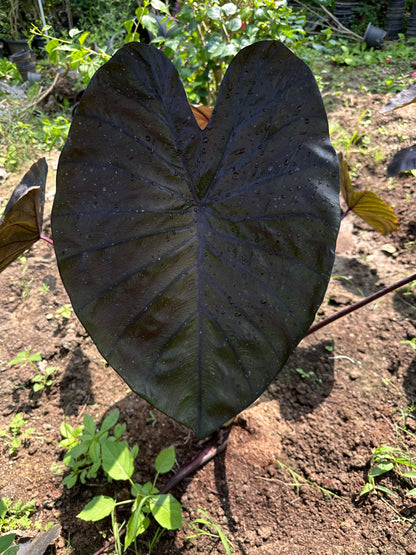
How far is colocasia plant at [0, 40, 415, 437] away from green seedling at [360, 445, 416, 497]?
63cm

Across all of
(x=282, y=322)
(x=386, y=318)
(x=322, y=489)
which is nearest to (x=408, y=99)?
(x=386, y=318)

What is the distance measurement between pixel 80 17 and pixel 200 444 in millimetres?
7011

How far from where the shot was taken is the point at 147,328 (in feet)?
2.56

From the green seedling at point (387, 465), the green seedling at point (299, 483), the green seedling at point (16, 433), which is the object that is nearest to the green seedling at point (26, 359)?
the green seedling at point (16, 433)

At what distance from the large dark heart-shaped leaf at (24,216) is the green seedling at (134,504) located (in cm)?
56

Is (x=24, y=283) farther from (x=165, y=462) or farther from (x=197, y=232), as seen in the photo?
(x=197, y=232)

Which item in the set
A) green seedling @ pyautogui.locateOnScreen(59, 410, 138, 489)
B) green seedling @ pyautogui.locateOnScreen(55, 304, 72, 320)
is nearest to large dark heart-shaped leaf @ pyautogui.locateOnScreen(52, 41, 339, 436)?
green seedling @ pyautogui.locateOnScreen(59, 410, 138, 489)

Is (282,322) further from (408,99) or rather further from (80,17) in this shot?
(80,17)

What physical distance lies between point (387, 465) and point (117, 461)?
2.48 ft

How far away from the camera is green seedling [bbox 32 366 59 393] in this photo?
1386 millimetres

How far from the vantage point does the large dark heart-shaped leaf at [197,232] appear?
0.76 m

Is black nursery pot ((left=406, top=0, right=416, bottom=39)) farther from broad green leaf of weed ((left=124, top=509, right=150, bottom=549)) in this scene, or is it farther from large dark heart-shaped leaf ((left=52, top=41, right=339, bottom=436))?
broad green leaf of weed ((left=124, top=509, right=150, bottom=549))

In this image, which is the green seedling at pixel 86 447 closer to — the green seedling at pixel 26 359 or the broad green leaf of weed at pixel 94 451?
the broad green leaf of weed at pixel 94 451

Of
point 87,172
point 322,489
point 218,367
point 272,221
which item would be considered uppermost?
point 87,172
